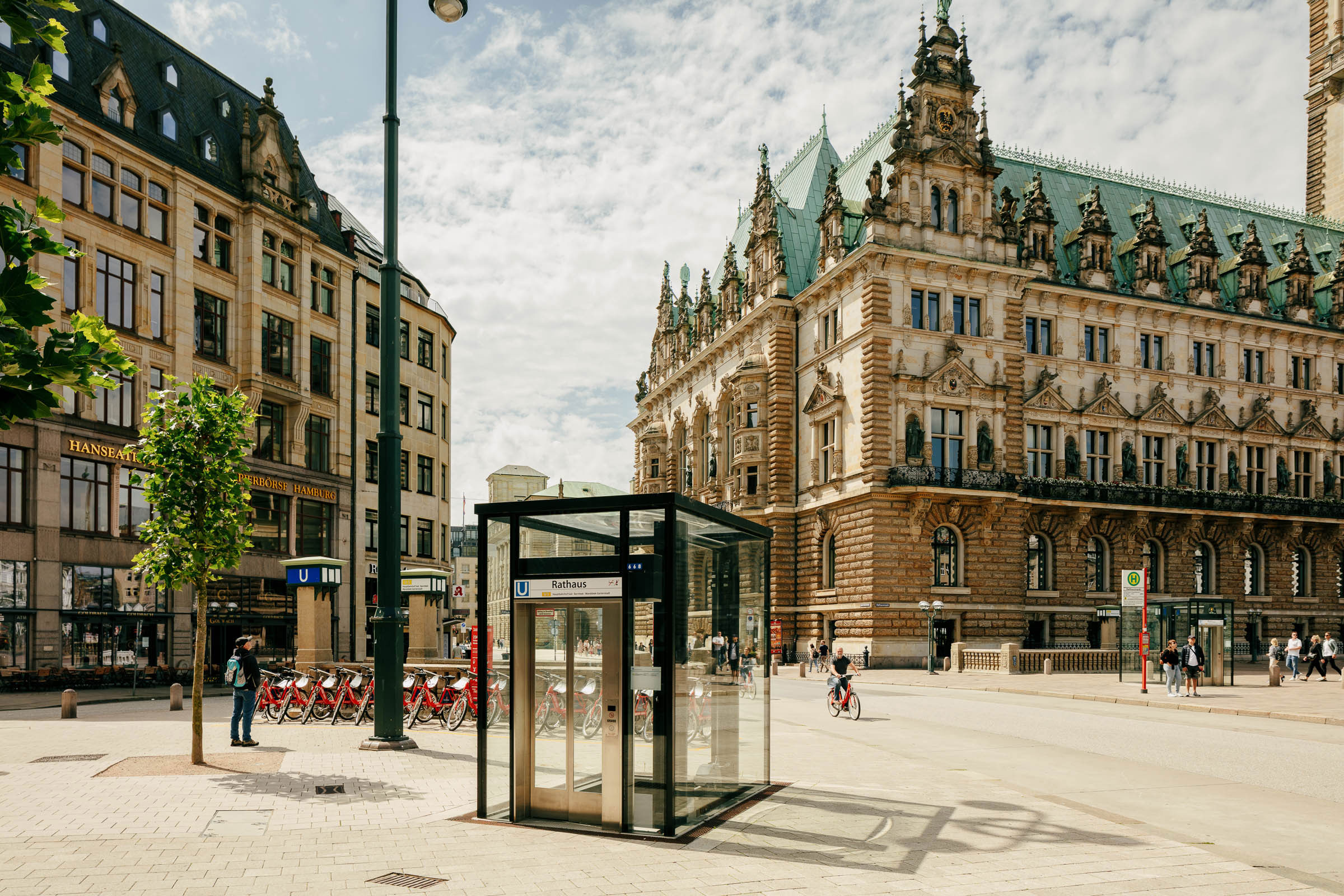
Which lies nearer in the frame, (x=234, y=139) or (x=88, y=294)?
(x=88, y=294)

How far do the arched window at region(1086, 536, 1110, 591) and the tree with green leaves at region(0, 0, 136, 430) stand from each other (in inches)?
2294

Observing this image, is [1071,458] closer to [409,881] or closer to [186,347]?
[186,347]

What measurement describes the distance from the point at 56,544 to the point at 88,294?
835 cm

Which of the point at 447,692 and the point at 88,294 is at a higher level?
the point at 88,294

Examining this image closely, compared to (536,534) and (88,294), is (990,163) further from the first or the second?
(536,534)

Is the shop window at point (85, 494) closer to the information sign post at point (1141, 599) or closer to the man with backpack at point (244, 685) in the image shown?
the man with backpack at point (244, 685)

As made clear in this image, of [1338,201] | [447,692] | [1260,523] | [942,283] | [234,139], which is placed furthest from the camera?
[1338,201]

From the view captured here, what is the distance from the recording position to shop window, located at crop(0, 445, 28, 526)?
33.6 meters

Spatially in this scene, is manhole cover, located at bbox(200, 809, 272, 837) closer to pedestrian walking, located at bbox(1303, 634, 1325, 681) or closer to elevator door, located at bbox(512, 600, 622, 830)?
elevator door, located at bbox(512, 600, 622, 830)

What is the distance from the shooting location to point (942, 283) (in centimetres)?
5347

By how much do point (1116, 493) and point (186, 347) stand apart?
44992mm

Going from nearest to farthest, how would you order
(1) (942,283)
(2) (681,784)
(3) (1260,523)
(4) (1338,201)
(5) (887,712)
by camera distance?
1. (2) (681,784)
2. (5) (887,712)
3. (1) (942,283)
4. (3) (1260,523)
5. (4) (1338,201)

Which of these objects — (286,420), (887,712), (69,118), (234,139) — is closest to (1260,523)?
(887,712)

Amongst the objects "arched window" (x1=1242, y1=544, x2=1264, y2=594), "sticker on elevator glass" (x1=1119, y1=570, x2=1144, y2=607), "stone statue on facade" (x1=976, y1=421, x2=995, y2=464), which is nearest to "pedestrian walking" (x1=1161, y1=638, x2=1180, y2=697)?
"sticker on elevator glass" (x1=1119, y1=570, x2=1144, y2=607)
